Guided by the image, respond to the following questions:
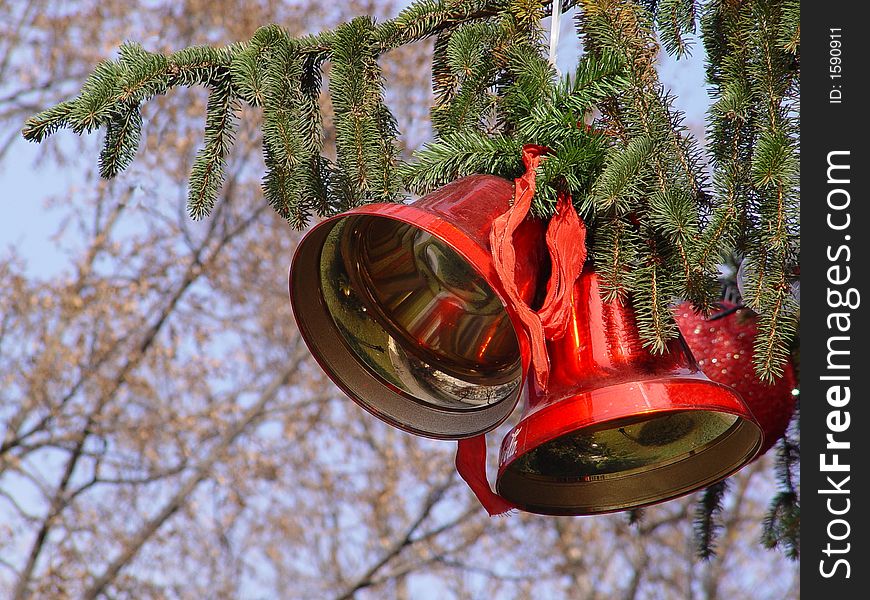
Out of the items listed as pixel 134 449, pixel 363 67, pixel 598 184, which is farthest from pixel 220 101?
pixel 134 449

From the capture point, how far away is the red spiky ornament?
7.59 ft

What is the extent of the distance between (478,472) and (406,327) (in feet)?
0.99

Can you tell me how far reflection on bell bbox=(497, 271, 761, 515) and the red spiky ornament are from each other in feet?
1.28

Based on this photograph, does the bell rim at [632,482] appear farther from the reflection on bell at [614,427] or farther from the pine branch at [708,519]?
the pine branch at [708,519]

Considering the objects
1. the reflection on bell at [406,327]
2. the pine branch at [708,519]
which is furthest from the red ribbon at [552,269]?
the pine branch at [708,519]

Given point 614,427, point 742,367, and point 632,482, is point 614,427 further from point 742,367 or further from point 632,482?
point 742,367

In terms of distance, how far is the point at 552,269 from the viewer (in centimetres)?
178

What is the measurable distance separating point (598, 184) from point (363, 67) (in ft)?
1.94

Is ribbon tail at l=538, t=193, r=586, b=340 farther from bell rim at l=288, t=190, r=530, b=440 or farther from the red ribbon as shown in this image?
bell rim at l=288, t=190, r=530, b=440

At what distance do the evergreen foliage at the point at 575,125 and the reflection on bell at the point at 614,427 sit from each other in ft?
0.18

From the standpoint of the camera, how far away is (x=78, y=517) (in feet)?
28.3

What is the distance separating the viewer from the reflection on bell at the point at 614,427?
67.4 inches

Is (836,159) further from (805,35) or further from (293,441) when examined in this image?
(293,441)

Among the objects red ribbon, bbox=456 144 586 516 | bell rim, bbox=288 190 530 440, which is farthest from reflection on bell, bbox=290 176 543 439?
red ribbon, bbox=456 144 586 516
